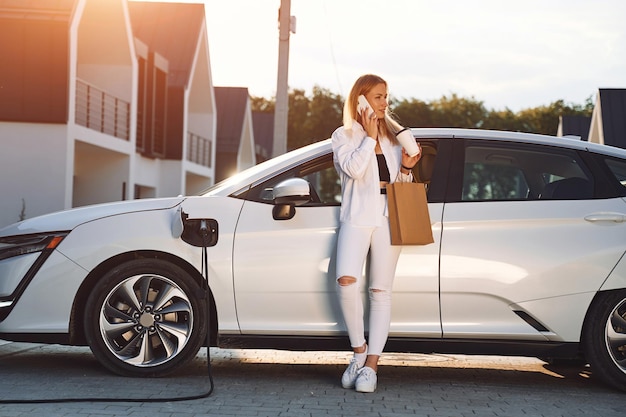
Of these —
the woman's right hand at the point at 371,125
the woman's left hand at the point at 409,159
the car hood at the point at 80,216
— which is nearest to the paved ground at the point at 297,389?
the car hood at the point at 80,216

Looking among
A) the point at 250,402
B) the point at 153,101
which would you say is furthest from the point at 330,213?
the point at 153,101

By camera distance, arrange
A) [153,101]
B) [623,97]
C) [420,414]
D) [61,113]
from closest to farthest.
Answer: [420,414] < [61,113] < [153,101] < [623,97]

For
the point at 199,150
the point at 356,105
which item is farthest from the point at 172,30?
the point at 356,105

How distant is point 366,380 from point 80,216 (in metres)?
2.09

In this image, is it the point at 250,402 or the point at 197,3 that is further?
the point at 197,3

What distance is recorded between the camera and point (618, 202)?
6863 millimetres

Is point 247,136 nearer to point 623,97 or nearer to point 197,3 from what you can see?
point 197,3

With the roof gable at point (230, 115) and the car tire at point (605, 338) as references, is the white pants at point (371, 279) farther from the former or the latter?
→ the roof gable at point (230, 115)

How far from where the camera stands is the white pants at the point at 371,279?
6.52m

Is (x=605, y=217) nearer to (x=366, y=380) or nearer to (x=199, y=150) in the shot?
(x=366, y=380)

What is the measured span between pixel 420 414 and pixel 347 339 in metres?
1.00

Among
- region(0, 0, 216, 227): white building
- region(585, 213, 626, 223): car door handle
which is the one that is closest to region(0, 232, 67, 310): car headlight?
region(585, 213, 626, 223): car door handle

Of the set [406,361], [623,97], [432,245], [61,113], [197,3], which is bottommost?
Answer: [406,361]

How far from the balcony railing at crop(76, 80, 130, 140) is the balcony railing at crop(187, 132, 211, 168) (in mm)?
9163
